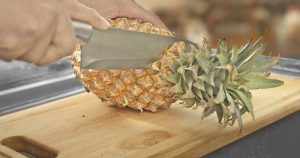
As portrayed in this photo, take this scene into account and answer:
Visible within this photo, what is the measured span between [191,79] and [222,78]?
7 centimetres

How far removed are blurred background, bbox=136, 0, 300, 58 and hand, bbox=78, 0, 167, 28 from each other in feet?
1.93

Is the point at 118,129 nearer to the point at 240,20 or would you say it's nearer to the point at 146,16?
the point at 146,16

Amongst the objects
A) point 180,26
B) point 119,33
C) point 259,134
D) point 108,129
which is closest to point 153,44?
point 119,33

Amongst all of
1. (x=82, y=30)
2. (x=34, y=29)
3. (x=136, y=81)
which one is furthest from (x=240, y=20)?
(x=34, y=29)

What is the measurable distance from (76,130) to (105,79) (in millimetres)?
140

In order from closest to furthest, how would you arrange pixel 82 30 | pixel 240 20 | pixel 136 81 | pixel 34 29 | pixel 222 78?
1. pixel 34 29
2. pixel 82 30
3. pixel 222 78
4. pixel 136 81
5. pixel 240 20

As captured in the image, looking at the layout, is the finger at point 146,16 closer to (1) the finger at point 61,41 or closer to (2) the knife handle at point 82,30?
(2) the knife handle at point 82,30

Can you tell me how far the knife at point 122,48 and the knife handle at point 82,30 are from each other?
0.02 metres

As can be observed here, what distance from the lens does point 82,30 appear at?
943mm

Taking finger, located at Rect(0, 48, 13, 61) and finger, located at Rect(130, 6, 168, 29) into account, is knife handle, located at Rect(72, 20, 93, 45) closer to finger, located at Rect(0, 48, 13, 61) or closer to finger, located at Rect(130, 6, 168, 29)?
finger, located at Rect(0, 48, 13, 61)

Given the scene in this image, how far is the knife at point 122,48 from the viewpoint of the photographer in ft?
3.54

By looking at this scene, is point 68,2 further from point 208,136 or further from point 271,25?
point 271,25

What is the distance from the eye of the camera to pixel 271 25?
6.70 ft

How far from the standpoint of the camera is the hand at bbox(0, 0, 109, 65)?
0.81m
